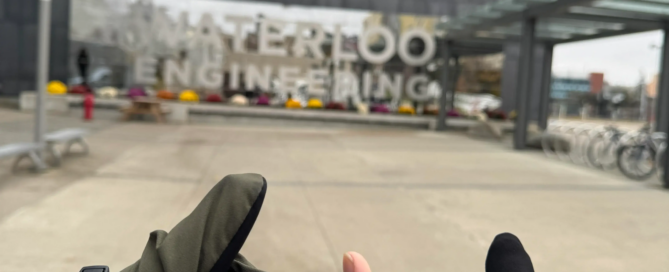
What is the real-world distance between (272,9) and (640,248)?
18.4 meters

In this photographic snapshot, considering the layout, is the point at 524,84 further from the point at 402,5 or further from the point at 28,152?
the point at 28,152

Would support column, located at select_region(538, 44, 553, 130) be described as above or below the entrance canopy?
below

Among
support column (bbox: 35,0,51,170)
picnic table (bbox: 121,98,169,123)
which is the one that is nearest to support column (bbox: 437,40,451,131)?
picnic table (bbox: 121,98,169,123)

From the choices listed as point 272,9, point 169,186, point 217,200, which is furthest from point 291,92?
point 217,200

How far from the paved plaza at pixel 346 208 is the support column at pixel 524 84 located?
2.17 m

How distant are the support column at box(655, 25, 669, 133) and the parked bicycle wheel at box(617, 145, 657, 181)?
13.2 ft

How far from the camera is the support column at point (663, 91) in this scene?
44.2 ft

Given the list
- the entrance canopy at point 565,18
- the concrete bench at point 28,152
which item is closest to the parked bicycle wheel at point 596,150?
the entrance canopy at point 565,18

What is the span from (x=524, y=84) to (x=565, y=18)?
1947mm

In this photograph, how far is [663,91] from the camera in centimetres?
1375

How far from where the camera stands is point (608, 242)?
594 cm

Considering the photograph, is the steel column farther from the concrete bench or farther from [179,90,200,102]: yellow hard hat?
the concrete bench

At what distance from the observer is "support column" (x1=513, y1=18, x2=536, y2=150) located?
14.4 m

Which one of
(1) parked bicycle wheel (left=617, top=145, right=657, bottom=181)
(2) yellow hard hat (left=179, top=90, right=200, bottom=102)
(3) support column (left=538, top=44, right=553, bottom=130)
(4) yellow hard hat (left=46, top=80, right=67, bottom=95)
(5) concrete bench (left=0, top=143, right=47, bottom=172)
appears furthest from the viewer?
(2) yellow hard hat (left=179, top=90, right=200, bottom=102)
